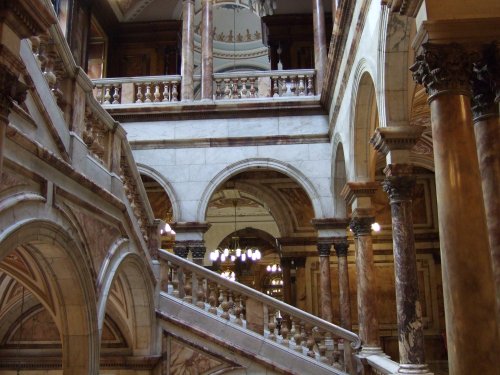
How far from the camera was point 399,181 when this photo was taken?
689 centimetres

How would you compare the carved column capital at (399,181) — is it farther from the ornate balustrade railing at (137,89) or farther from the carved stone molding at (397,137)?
the ornate balustrade railing at (137,89)

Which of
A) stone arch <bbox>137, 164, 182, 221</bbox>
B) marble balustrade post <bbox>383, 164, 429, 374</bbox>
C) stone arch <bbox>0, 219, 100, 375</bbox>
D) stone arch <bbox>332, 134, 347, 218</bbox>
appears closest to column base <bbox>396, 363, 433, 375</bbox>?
marble balustrade post <bbox>383, 164, 429, 374</bbox>

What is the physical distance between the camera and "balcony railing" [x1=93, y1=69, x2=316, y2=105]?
42.4ft

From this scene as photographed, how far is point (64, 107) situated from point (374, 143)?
367 cm

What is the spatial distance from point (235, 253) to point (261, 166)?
18.4ft

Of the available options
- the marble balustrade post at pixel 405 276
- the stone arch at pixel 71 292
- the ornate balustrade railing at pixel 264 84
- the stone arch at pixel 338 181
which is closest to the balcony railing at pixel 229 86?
the ornate balustrade railing at pixel 264 84

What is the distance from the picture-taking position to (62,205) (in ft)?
17.5

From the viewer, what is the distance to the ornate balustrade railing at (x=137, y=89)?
13102 mm

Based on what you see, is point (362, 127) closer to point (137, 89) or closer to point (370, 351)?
point (370, 351)

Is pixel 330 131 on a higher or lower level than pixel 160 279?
higher

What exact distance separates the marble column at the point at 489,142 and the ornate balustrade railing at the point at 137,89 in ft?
30.2

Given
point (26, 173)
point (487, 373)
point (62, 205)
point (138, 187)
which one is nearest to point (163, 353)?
point (138, 187)

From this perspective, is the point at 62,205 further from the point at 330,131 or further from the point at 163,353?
the point at 330,131

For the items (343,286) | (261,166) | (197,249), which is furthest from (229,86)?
(343,286)
